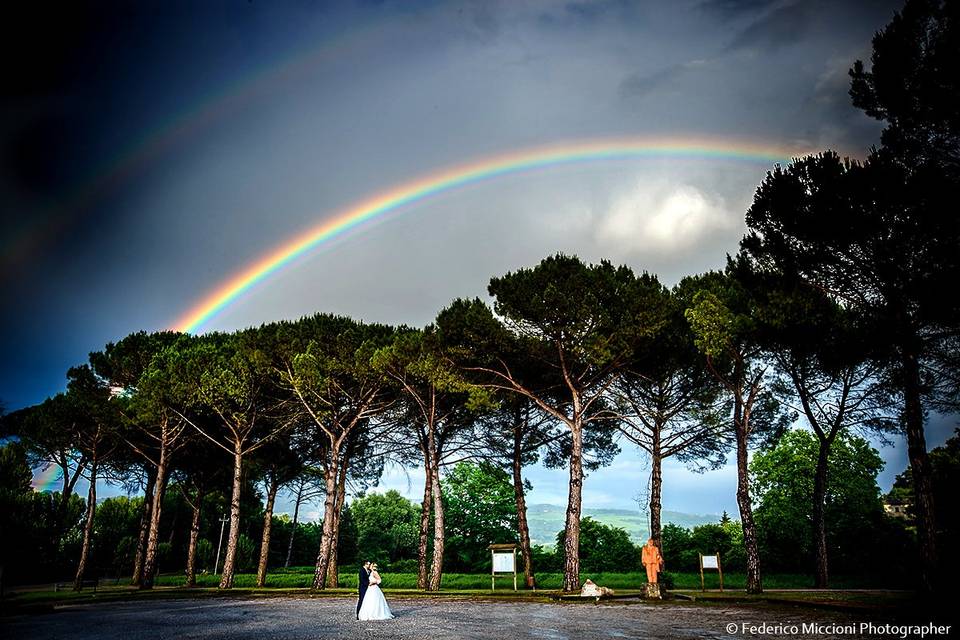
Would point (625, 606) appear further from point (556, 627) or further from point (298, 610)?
point (298, 610)

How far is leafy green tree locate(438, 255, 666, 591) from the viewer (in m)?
22.7

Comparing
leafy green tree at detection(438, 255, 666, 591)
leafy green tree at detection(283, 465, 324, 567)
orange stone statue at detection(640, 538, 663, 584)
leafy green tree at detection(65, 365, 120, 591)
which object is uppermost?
leafy green tree at detection(438, 255, 666, 591)

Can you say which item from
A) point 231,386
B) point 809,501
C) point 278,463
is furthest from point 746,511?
point 278,463

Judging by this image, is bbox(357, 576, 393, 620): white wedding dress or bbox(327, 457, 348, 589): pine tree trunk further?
bbox(327, 457, 348, 589): pine tree trunk

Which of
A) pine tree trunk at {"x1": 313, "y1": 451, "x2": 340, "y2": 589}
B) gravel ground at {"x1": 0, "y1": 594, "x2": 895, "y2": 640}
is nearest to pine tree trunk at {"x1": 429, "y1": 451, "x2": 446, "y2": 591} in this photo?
pine tree trunk at {"x1": 313, "y1": 451, "x2": 340, "y2": 589}

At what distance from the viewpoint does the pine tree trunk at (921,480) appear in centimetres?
1485

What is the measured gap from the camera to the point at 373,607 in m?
14.6

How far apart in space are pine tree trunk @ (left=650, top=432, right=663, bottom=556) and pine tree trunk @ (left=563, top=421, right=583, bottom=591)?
5.85 meters

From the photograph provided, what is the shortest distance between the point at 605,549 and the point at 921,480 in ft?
92.4

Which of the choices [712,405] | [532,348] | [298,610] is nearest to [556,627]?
[298,610]

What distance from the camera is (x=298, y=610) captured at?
17.0 meters

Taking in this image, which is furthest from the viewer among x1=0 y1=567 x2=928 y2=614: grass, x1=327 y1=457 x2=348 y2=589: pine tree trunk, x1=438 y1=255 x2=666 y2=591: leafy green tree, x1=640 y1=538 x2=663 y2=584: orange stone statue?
x1=327 y1=457 x2=348 y2=589: pine tree trunk

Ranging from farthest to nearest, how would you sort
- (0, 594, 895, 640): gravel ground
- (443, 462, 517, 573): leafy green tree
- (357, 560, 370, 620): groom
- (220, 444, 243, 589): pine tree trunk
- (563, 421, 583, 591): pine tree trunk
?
(443, 462, 517, 573): leafy green tree → (220, 444, 243, 589): pine tree trunk → (563, 421, 583, 591): pine tree trunk → (357, 560, 370, 620): groom → (0, 594, 895, 640): gravel ground

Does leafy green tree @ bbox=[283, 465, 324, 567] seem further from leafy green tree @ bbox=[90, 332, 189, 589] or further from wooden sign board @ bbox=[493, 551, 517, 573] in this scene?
wooden sign board @ bbox=[493, 551, 517, 573]
